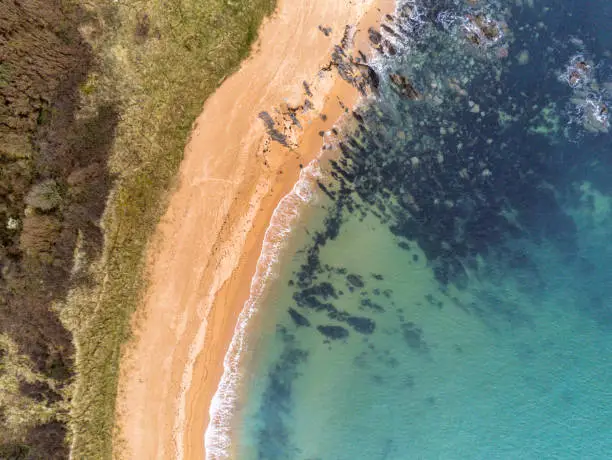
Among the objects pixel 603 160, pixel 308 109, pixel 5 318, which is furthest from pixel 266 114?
pixel 603 160

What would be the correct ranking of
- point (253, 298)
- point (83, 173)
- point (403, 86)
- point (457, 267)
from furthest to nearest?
point (457, 267) → point (403, 86) → point (253, 298) → point (83, 173)

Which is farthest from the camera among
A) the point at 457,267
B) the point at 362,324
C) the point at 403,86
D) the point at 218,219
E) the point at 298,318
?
the point at 457,267

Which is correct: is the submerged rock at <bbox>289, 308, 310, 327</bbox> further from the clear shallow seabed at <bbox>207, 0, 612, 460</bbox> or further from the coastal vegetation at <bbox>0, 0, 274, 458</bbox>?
the coastal vegetation at <bbox>0, 0, 274, 458</bbox>

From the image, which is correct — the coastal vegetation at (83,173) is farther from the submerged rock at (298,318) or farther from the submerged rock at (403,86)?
the submerged rock at (298,318)

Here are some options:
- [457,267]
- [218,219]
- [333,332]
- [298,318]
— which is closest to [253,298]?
[298,318]

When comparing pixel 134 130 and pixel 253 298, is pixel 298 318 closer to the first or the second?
pixel 253 298

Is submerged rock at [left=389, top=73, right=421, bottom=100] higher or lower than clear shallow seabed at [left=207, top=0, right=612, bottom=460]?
higher

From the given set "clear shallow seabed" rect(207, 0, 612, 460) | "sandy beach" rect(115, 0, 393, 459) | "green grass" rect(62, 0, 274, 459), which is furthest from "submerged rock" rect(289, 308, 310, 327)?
"green grass" rect(62, 0, 274, 459)
